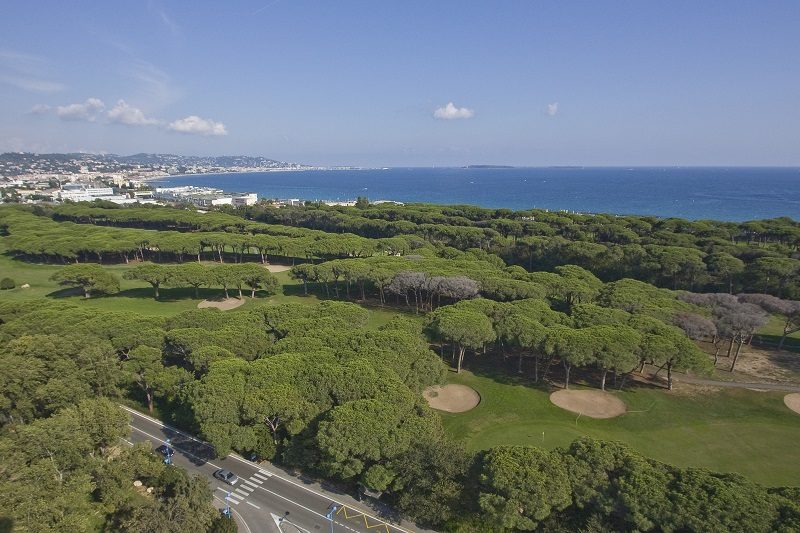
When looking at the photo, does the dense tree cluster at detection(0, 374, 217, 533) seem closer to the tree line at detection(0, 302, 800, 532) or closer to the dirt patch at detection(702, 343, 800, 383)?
the tree line at detection(0, 302, 800, 532)

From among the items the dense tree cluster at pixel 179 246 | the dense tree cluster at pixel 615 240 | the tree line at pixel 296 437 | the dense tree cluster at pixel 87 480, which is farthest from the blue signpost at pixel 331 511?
the dense tree cluster at pixel 615 240

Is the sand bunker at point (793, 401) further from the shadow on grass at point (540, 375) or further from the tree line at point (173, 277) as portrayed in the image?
the tree line at point (173, 277)

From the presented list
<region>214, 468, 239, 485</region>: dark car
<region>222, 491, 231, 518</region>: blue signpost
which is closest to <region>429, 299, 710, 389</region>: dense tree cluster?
<region>214, 468, 239, 485</region>: dark car

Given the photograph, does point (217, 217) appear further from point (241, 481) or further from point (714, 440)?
point (714, 440)

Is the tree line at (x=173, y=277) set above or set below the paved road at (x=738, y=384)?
above

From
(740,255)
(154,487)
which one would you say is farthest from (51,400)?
(740,255)

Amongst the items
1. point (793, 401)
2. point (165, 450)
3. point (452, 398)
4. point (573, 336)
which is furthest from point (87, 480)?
point (793, 401)
